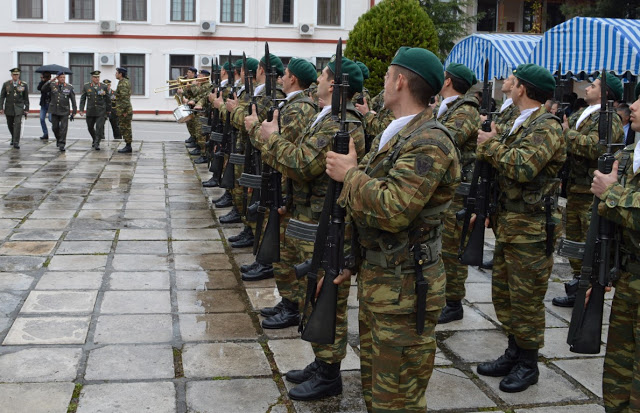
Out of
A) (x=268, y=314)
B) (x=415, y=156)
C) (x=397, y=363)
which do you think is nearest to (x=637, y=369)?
(x=397, y=363)

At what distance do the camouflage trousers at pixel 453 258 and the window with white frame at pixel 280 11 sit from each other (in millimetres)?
26583

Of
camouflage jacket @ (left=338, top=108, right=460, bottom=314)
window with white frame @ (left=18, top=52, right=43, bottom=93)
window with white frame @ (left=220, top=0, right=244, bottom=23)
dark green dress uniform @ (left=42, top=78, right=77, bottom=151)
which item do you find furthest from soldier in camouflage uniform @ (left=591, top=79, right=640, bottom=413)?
window with white frame @ (left=18, top=52, right=43, bottom=93)

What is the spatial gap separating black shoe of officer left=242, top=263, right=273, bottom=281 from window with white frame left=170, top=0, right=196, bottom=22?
2574cm

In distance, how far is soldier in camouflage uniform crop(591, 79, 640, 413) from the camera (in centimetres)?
354

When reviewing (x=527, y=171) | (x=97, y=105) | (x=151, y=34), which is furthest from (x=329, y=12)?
(x=527, y=171)

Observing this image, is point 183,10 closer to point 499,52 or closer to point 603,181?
point 499,52

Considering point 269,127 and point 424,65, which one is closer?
point 424,65

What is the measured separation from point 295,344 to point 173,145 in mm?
14723

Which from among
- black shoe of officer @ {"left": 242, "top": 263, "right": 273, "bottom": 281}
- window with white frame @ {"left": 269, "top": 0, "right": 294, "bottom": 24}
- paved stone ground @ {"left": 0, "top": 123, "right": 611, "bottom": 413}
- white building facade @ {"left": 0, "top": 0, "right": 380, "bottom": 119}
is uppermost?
window with white frame @ {"left": 269, "top": 0, "right": 294, "bottom": 24}

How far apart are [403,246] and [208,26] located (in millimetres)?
28576

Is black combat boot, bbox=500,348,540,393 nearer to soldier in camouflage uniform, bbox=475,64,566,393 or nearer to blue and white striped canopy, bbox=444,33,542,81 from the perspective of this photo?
soldier in camouflage uniform, bbox=475,64,566,393

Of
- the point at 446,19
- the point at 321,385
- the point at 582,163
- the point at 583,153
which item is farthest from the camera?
the point at 446,19

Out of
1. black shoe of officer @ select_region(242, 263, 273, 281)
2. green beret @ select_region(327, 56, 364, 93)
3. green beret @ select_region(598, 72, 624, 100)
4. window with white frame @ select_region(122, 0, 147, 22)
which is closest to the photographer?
green beret @ select_region(327, 56, 364, 93)

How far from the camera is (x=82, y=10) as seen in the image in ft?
100
